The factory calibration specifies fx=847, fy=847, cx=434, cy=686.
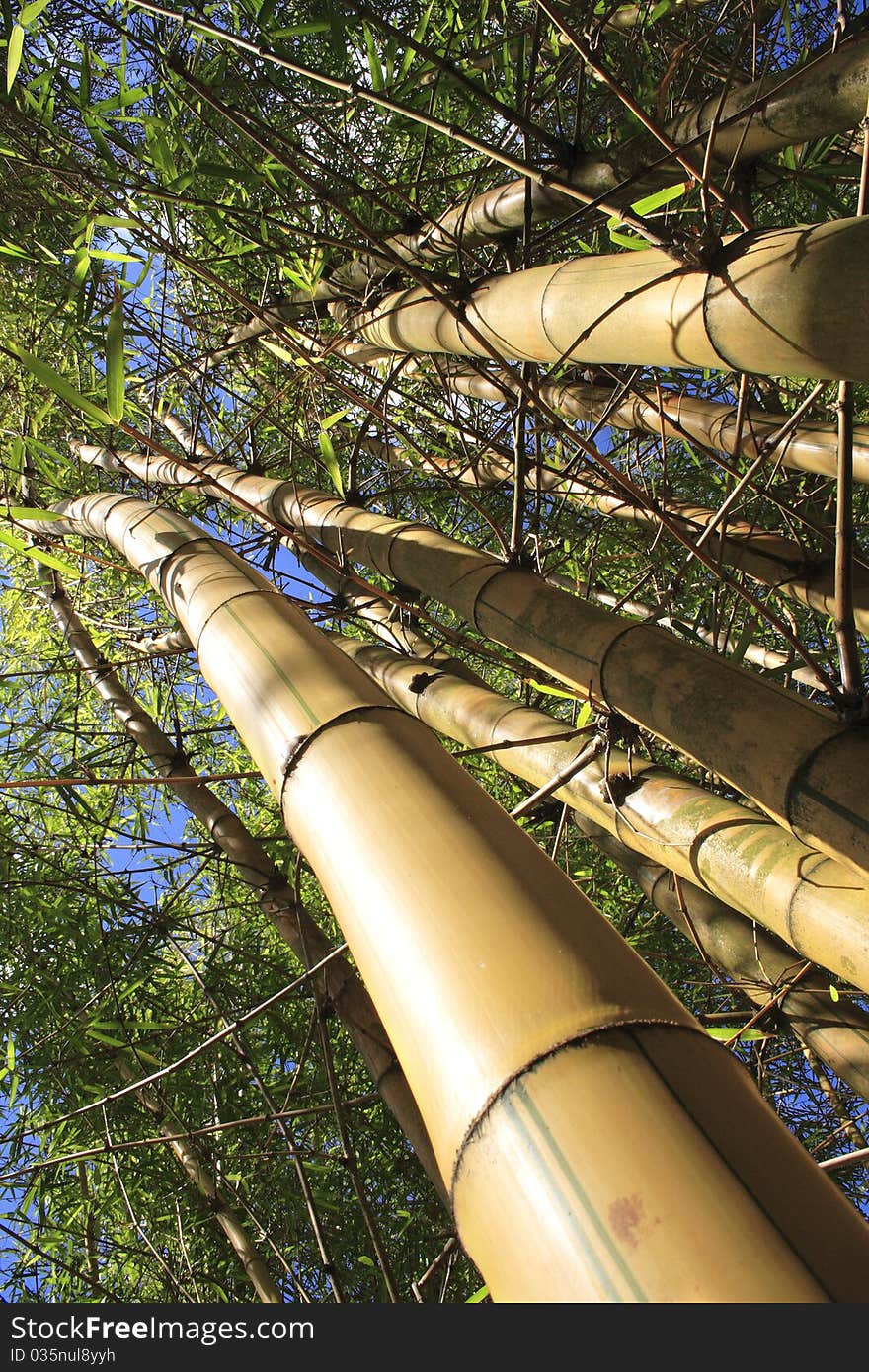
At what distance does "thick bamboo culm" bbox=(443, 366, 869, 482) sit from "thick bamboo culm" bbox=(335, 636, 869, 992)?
518 mm

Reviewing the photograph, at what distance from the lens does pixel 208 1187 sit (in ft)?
6.60

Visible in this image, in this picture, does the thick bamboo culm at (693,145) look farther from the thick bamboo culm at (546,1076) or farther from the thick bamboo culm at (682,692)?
the thick bamboo culm at (546,1076)

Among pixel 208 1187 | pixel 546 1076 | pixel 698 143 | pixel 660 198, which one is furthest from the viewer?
pixel 208 1187

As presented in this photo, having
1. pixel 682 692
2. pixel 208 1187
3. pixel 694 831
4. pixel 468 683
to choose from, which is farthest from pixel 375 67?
pixel 208 1187

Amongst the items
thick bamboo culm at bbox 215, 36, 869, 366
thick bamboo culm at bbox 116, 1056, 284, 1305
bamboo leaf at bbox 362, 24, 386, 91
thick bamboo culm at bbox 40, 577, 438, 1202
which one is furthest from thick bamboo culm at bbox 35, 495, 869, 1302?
bamboo leaf at bbox 362, 24, 386, 91

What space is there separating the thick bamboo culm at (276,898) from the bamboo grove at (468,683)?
0.01 meters

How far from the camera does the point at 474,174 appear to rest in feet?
5.86

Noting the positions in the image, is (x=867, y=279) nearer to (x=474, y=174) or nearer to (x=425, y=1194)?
(x=474, y=174)

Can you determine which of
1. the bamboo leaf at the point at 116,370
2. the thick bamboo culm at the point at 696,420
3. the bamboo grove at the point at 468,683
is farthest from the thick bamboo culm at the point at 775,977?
the bamboo leaf at the point at 116,370

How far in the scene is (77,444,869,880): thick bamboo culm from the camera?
86cm

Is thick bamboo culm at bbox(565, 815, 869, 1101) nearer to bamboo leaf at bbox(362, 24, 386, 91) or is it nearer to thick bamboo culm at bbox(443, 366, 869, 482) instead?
thick bamboo culm at bbox(443, 366, 869, 482)

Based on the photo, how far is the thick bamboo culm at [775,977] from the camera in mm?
1467

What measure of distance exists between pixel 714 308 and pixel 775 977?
3.73 ft

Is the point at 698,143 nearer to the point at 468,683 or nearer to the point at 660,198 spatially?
the point at 660,198
